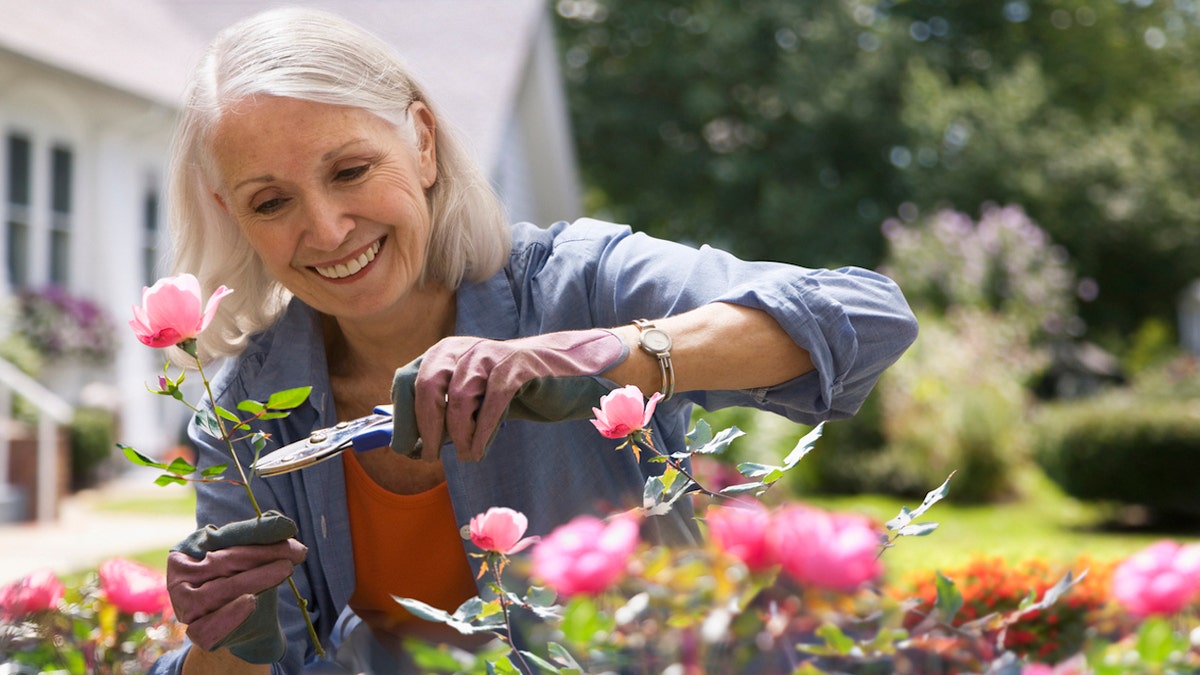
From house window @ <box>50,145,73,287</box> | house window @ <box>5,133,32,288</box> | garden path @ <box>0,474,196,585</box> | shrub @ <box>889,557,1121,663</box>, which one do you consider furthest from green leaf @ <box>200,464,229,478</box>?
house window @ <box>50,145,73,287</box>

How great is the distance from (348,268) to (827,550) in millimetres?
1215

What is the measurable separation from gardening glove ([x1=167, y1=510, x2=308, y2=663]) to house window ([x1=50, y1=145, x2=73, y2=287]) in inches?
341

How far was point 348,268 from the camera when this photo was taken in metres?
1.80

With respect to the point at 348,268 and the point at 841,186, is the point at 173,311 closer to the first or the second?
the point at 348,268

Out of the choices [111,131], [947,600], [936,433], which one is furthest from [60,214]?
[947,600]

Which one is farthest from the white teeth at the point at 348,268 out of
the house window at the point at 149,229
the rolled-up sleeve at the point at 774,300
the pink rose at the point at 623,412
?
the house window at the point at 149,229

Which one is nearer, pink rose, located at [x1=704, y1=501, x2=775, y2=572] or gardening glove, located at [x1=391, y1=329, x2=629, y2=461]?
pink rose, located at [x1=704, y1=501, x2=775, y2=572]

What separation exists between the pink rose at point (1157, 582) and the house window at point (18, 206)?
9075 millimetres

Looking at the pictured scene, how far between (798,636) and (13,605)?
3.71 feet

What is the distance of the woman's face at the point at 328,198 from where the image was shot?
168cm

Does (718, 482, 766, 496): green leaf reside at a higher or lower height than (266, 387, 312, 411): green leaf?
lower

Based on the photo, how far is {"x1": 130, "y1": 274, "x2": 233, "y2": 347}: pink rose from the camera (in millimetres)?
1216

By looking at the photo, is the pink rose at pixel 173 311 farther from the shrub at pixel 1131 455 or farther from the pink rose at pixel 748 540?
the shrub at pixel 1131 455

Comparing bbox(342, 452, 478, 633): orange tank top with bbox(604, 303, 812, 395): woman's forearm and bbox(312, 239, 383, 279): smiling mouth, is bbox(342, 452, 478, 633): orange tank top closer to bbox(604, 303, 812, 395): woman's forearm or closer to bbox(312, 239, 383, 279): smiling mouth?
bbox(312, 239, 383, 279): smiling mouth
